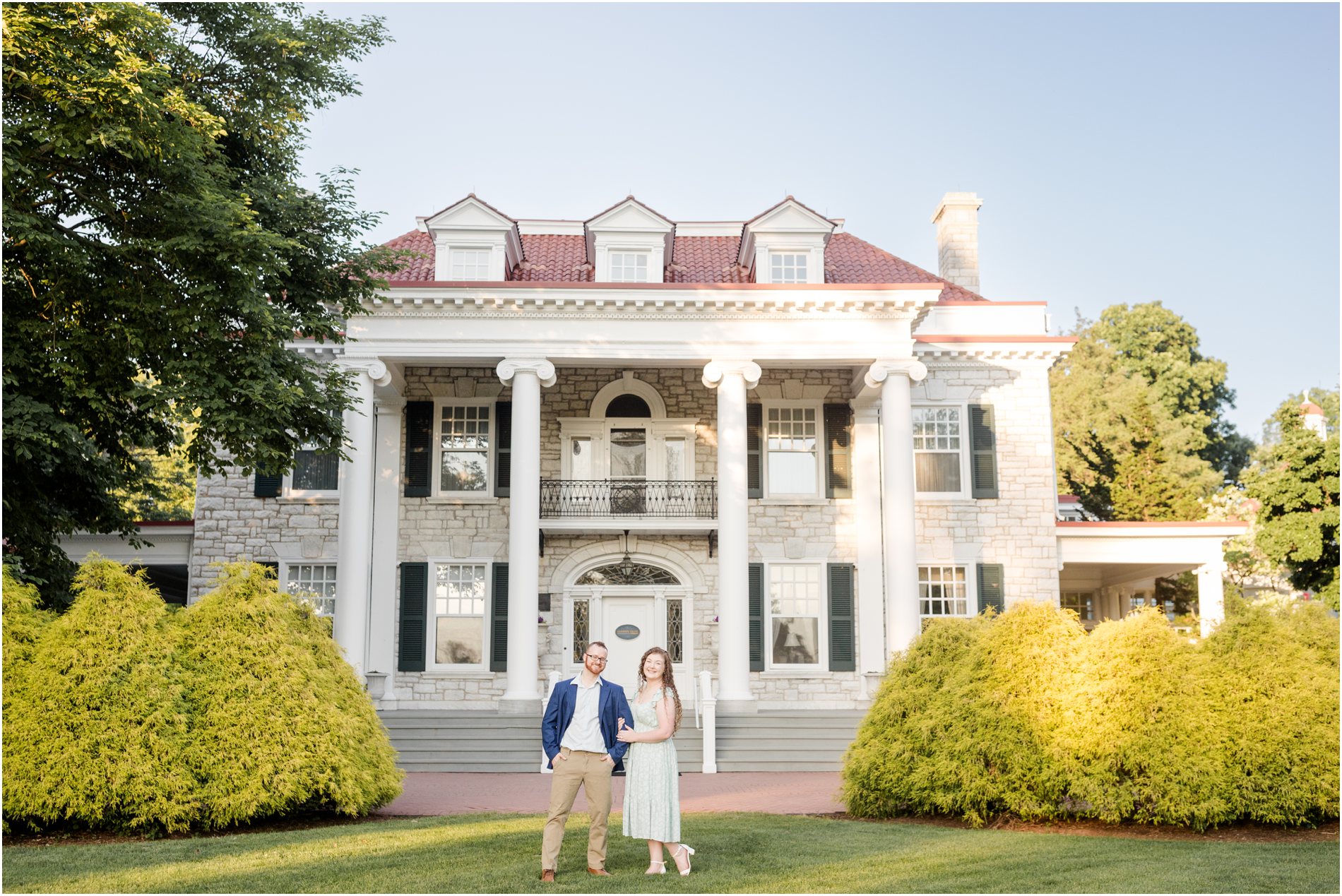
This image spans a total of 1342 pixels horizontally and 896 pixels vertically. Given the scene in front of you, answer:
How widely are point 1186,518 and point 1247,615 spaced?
57.7 ft

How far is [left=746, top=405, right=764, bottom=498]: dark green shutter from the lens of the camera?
21703 millimetres

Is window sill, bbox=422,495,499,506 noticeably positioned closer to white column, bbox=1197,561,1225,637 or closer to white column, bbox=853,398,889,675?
white column, bbox=853,398,889,675

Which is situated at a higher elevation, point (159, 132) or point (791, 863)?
point (159, 132)

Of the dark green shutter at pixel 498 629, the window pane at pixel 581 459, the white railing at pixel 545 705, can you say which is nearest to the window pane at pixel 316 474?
the dark green shutter at pixel 498 629

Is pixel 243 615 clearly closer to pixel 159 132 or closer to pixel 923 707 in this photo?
pixel 159 132

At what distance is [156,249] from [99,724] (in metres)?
5.00

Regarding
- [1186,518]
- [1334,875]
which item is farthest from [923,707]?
[1186,518]

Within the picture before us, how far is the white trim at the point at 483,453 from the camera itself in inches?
850

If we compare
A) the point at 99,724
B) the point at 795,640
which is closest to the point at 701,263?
the point at 795,640

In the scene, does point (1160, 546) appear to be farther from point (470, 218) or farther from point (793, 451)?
point (470, 218)

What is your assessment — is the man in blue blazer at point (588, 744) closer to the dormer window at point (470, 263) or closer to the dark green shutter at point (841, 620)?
the dark green shutter at point (841, 620)

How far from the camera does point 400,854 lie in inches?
337

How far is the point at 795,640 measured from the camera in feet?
70.1

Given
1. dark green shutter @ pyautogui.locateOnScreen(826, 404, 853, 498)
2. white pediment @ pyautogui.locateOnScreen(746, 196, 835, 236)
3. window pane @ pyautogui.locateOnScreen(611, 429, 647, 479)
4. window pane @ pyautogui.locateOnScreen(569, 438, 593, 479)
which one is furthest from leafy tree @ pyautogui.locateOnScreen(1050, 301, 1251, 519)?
window pane @ pyautogui.locateOnScreen(569, 438, 593, 479)
